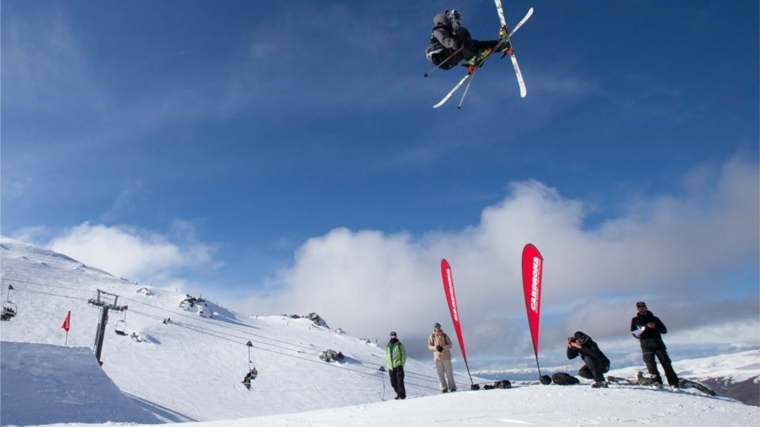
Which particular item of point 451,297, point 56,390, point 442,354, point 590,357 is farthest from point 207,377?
point 590,357

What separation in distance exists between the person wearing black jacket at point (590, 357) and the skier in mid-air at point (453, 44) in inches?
280

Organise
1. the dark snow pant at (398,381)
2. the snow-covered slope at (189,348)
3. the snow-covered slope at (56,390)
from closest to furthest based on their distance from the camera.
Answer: the dark snow pant at (398,381), the snow-covered slope at (56,390), the snow-covered slope at (189,348)

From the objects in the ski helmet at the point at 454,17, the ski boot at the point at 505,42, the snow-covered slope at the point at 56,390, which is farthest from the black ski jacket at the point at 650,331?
the snow-covered slope at the point at 56,390

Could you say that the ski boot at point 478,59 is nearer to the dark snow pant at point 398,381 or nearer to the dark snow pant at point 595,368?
the dark snow pant at point 595,368

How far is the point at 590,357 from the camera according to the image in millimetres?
11320

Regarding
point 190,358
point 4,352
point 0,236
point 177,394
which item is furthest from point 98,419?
point 0,236

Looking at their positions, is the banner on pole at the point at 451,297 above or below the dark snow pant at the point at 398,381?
above

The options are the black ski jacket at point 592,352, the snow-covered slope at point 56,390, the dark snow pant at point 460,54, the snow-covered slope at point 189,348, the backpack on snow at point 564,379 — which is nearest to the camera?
the black ski jacket at point 592,352

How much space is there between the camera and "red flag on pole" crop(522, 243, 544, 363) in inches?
596

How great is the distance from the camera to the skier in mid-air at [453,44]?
11.2m

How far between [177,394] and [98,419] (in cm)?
2196

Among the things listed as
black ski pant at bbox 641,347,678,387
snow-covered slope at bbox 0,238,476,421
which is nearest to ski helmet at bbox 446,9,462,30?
black ski pant at bbox 641,347,678,387

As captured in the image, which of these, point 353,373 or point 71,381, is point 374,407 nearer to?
point 71,381

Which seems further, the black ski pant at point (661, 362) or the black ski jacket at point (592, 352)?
the black ski pant at point (661, 362)
